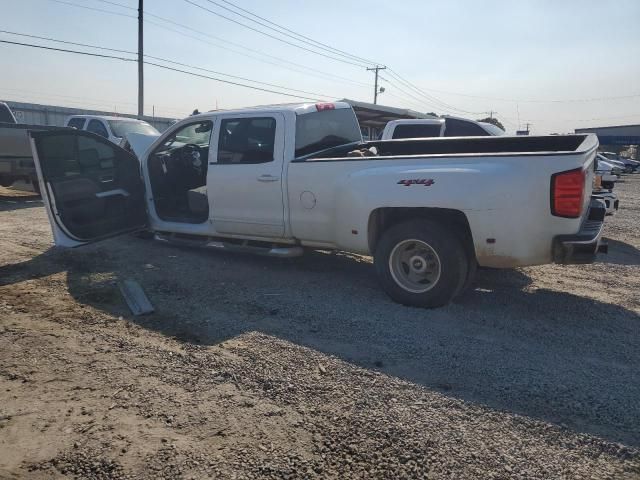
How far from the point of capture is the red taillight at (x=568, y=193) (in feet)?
13.3

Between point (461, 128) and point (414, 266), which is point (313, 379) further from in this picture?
point (461, 128)

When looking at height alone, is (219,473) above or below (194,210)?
below

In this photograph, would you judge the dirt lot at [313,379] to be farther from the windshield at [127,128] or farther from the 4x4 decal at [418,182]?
the windshield at [127,128]

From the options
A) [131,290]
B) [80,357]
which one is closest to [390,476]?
[80,357]

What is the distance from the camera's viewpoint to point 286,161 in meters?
5.63

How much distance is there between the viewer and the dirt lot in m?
2.59

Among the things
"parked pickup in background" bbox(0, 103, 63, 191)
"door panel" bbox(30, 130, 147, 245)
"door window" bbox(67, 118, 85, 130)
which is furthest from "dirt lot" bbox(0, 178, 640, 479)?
"door window" bbox(67, 118, 85, 130)

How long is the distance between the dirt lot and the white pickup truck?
23.0 inches

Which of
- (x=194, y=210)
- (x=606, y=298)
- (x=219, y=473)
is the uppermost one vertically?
(x=194, y=210)

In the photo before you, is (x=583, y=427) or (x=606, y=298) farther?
(x=606, y=298)

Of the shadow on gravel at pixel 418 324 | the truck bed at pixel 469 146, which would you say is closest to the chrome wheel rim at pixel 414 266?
the shadow on gravel at pixel 418 324

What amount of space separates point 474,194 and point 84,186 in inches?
186

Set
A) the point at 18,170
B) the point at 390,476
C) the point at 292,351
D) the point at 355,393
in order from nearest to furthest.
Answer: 1. the point at 390,476
2. the point at 355,393
3. the point at 292,351
4. the point at 18,170

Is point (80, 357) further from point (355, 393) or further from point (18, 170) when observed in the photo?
point (18, 170)
